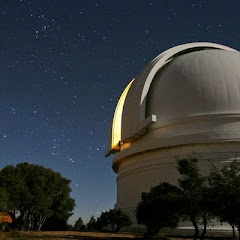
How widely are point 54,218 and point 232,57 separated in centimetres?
1896

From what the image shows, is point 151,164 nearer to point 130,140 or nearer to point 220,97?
point 130,140

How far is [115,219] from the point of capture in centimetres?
2238

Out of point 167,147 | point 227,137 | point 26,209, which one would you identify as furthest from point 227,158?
point 26,209

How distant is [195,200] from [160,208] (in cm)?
278

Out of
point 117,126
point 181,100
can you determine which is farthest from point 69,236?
point 117,126

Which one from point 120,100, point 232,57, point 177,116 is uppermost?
point 232,57

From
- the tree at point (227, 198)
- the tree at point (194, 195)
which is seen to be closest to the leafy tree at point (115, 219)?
the tree at point (194, 195)

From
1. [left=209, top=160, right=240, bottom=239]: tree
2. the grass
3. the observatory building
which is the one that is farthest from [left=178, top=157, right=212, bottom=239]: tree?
the observatory building

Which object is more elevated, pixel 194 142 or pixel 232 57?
pixel 232 57

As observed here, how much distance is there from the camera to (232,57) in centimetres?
2634

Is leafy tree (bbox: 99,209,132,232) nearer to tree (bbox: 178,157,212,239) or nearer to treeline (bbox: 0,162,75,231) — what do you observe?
treeline (bbox: 0,162,75,231)

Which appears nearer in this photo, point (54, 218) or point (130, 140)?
point (130, 140)

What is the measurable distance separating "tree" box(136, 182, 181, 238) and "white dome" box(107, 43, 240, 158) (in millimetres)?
6350

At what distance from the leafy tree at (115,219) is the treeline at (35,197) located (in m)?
4.95
